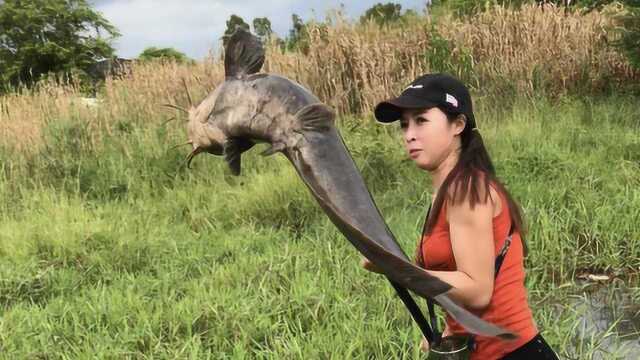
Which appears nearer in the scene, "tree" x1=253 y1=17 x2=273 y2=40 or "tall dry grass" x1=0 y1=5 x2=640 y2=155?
"tall dry grass" x1=0 y1=5 x2=640 y2=155

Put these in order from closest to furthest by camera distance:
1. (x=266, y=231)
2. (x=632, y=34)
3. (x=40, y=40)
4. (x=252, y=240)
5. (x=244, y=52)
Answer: (x=244, y=52) → (x=252, y=240) → (x=266, y=231) → (x=632, y=34) → (x=40, y=40)

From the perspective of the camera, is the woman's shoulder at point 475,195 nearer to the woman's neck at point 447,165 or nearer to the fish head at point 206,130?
the woman's neck at point 447,165

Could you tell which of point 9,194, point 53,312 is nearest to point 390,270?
point 53,312

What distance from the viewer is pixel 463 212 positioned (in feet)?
3.99

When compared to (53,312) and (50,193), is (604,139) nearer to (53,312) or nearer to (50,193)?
(53,312)

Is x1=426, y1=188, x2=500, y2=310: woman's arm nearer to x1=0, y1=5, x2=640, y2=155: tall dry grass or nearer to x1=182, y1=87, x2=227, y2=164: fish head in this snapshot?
x1=182, y1=87, x2=227, y2=164: fish head

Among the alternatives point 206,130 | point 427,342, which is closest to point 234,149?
point 206,130

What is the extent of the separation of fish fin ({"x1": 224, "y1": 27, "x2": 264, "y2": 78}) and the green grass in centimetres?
151

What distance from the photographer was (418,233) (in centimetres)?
339

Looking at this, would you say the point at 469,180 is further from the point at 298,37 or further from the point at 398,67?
the point at 298,37

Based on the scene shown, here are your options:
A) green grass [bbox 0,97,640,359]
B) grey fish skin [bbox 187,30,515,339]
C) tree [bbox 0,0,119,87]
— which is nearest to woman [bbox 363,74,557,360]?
grey fish skin [bbox 187,30,515,339]

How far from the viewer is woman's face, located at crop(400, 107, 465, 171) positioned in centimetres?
123

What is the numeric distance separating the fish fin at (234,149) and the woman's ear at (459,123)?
0.47 meters

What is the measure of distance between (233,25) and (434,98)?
45 cm
